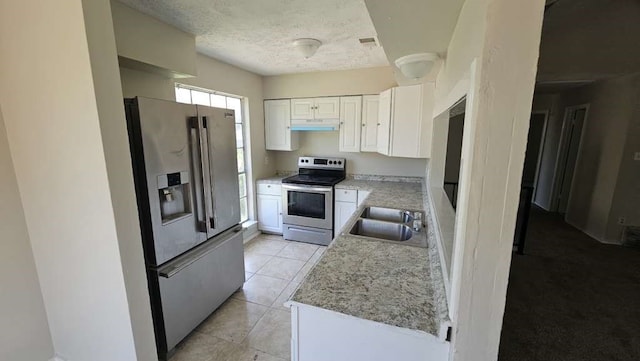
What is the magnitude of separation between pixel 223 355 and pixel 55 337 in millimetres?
1087

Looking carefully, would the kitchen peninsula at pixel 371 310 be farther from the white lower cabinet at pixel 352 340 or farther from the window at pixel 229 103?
the window at pixel 229 103

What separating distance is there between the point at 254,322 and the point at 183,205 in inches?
45.7

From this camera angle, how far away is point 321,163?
4.08 meters

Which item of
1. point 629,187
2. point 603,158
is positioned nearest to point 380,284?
point 629,187

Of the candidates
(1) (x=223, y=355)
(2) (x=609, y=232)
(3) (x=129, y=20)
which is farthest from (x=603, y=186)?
(3) (x=129, y=20)

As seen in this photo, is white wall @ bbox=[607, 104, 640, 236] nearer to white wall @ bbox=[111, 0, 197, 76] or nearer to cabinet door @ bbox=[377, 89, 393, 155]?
cabinet door @ bbox=[377, 89, 393, 155]

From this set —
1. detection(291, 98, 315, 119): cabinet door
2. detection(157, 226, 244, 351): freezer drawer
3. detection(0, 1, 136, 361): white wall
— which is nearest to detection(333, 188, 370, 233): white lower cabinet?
detection(291, 98, 315, 119): cabinet door

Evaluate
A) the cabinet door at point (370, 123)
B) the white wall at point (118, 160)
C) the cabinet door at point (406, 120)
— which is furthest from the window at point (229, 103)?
the cabinet door at point (406, 120)

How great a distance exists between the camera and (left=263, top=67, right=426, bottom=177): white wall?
3.58 metres

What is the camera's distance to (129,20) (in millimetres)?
1801

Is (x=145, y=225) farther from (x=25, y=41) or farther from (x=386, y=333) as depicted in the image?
(x=386, y=333)

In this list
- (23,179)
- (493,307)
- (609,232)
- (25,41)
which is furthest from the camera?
(609,232)

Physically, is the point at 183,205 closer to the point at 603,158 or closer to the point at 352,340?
the point at 352,340

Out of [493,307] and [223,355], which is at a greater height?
[493,307]
